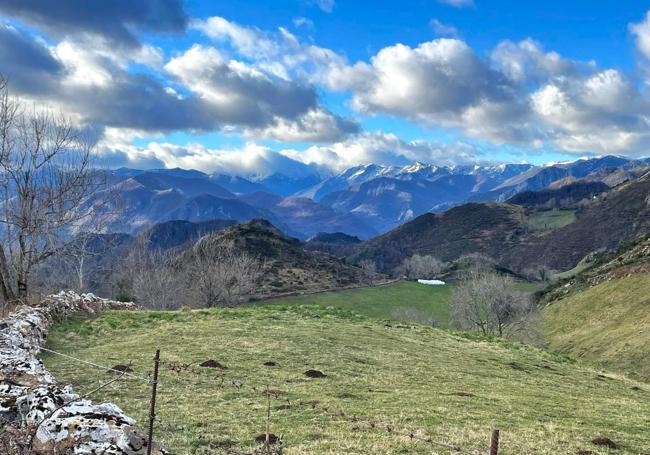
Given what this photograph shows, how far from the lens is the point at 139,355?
A: 89.1 feet

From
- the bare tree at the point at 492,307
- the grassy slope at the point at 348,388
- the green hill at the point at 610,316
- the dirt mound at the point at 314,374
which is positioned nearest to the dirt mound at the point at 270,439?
the grassy slope at the point at 348,388

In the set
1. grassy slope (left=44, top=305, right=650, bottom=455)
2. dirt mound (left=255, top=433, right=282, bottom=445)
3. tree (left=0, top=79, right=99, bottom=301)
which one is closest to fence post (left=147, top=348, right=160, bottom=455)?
grassy slope (left=44, top=305, right=650, bottom=455)

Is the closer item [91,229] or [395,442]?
[395,442]

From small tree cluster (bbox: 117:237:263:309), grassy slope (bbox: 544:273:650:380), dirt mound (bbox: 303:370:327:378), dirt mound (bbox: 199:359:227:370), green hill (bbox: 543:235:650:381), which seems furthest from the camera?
small tree cluster (bbox: 117:237:263:309)

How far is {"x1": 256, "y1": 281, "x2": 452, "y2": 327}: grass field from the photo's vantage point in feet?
402

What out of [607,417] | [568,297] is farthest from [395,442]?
[568,297]

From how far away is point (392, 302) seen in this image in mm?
139000

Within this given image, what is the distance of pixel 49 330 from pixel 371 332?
24.9m

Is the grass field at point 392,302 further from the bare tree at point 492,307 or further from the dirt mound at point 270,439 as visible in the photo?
the dirt mound at point 270,439

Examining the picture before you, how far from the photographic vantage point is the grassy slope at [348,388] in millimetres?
16047

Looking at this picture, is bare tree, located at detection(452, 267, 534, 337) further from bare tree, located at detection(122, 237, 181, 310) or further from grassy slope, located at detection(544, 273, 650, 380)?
bare tree, located at detection(122, 237, 181, 310)

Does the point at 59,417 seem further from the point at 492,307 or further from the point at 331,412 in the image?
the point at 492,307

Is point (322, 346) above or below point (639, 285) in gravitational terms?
below

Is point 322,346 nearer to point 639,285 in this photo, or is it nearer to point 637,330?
point 637,330
